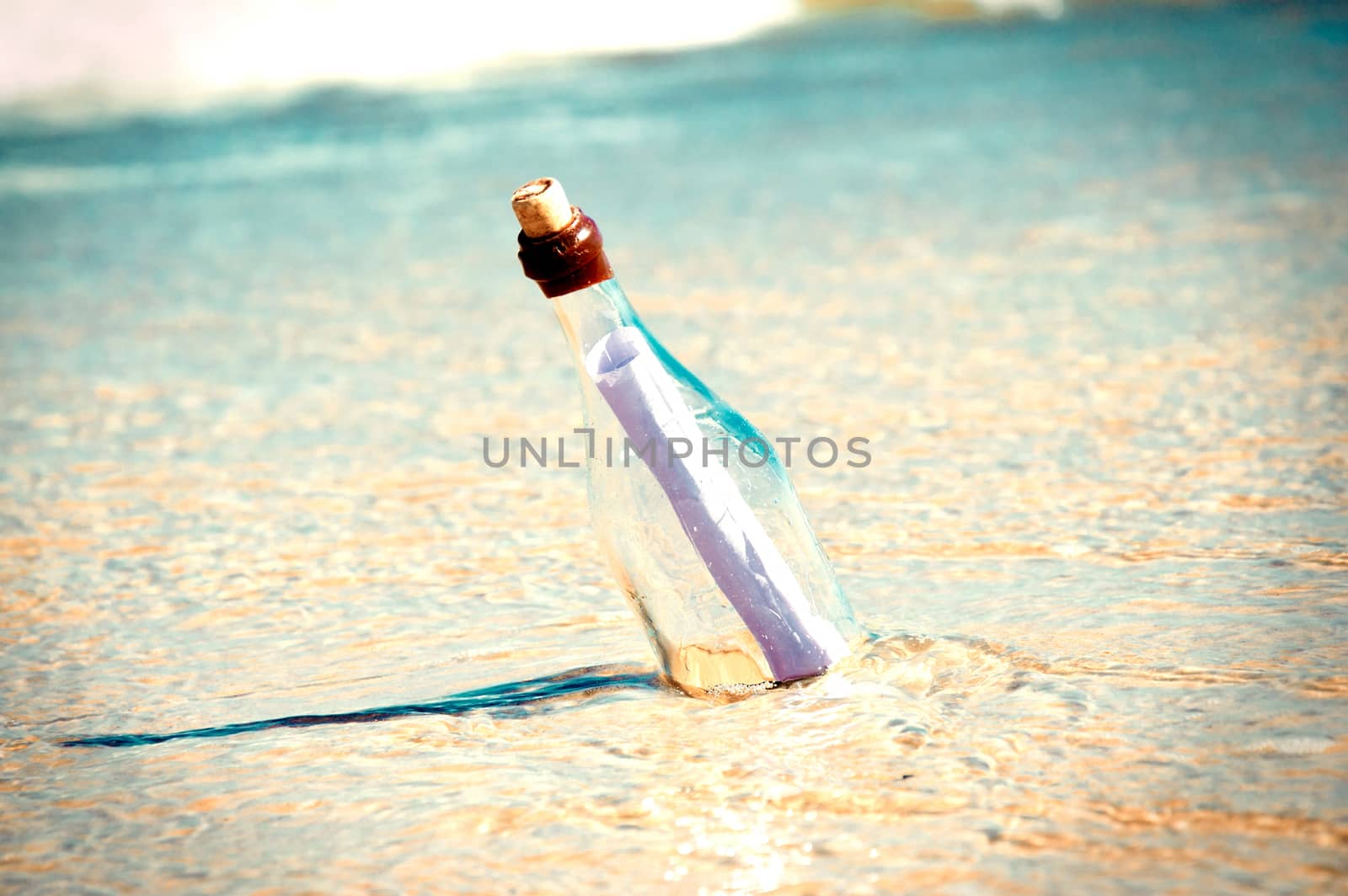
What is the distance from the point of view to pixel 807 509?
9.61ft

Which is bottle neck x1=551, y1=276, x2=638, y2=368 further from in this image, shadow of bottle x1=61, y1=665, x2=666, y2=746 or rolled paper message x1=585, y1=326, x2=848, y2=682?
shadow of bottle x1=61, y1=665, x2=666, y2=746

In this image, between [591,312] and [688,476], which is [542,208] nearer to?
[591,312]

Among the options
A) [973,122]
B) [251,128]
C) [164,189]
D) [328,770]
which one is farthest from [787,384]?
[251,128]

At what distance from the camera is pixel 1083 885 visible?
4.80 ft

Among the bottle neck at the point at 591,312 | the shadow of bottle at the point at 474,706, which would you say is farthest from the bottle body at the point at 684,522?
the shadow of bottle at the point at 474,706

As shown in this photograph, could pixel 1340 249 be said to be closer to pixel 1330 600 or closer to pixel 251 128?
pixel 1330 600

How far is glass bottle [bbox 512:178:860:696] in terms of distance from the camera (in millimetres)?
1777

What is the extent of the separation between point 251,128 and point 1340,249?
35.5ft

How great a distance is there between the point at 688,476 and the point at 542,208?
1.16ft

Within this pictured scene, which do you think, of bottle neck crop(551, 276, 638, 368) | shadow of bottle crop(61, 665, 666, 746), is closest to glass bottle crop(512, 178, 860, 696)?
bottle neck crop(551, 276, 638, 368)

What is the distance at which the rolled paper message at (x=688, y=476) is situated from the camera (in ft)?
5.88

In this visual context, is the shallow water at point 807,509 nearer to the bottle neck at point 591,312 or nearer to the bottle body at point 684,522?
the bottle body at point 684,522

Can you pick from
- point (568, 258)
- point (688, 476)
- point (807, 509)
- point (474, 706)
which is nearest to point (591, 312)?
point (568, 258)

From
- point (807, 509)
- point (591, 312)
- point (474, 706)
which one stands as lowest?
point (474, 706)
